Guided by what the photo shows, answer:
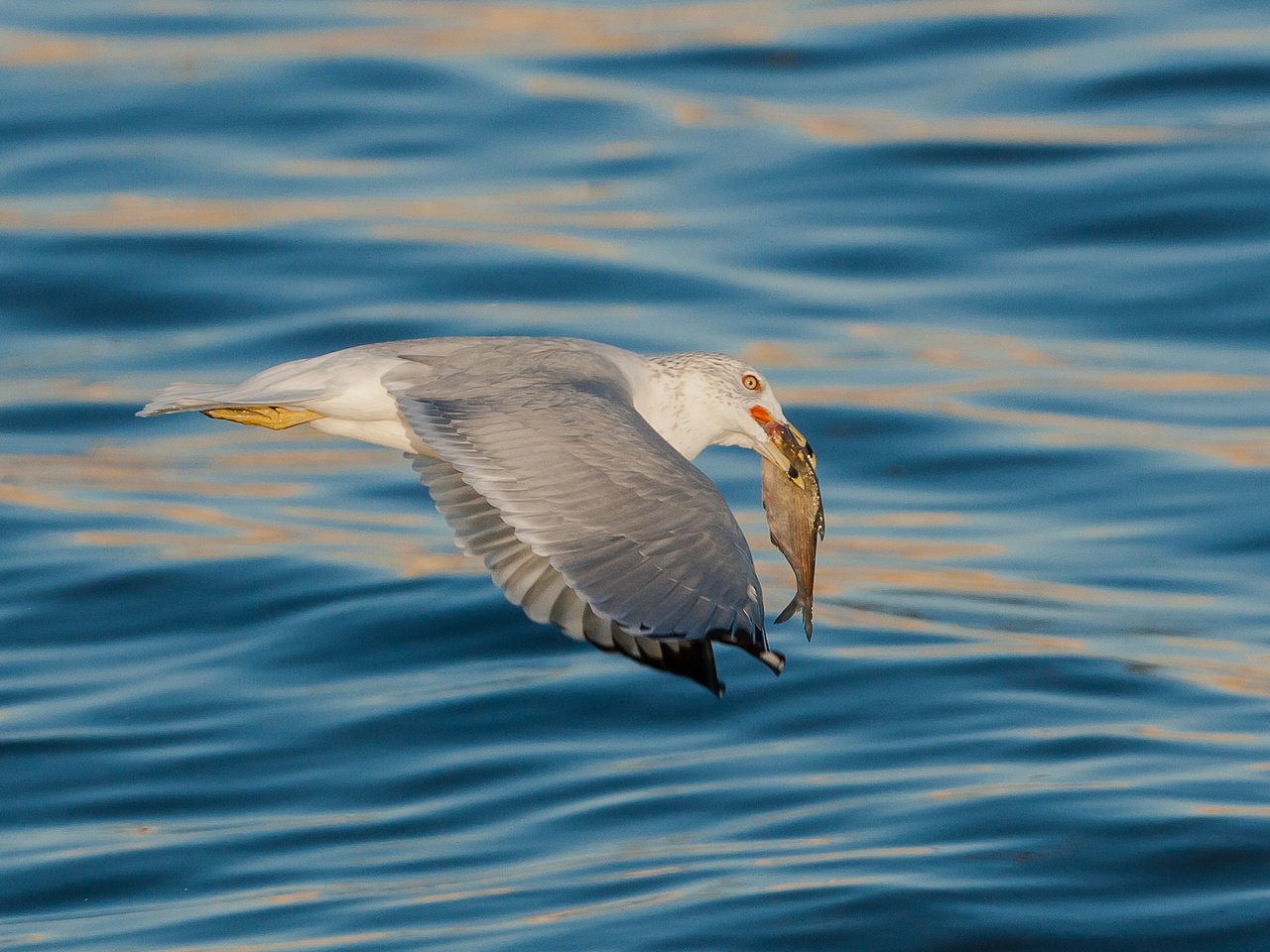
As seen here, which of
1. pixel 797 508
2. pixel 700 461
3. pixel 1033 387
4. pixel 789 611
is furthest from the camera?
pixel 1033 387

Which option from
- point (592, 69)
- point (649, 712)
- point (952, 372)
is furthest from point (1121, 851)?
point (592, 69)

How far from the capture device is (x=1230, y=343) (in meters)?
14.0

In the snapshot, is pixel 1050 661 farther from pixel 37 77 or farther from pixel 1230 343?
pixel 37 77

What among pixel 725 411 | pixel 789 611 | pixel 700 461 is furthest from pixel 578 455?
pixel 700 461

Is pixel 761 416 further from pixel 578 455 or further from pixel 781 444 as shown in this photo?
pixel 578 455

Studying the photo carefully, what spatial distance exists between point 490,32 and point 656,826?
13.5 metres

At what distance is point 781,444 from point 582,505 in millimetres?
1429

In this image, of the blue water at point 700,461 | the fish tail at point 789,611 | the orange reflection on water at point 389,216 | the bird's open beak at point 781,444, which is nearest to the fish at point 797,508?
the bird's open beak at point 781,444

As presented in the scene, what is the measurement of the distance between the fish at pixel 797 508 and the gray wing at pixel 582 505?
0.58 metres

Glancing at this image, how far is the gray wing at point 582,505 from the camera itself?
18.2 feet

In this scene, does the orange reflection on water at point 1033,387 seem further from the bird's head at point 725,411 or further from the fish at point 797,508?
the fish at point 797,508

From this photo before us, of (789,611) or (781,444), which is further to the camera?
(781,444)

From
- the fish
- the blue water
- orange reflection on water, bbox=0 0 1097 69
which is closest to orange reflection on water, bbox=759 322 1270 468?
the blue water

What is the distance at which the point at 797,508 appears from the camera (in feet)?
22.8
